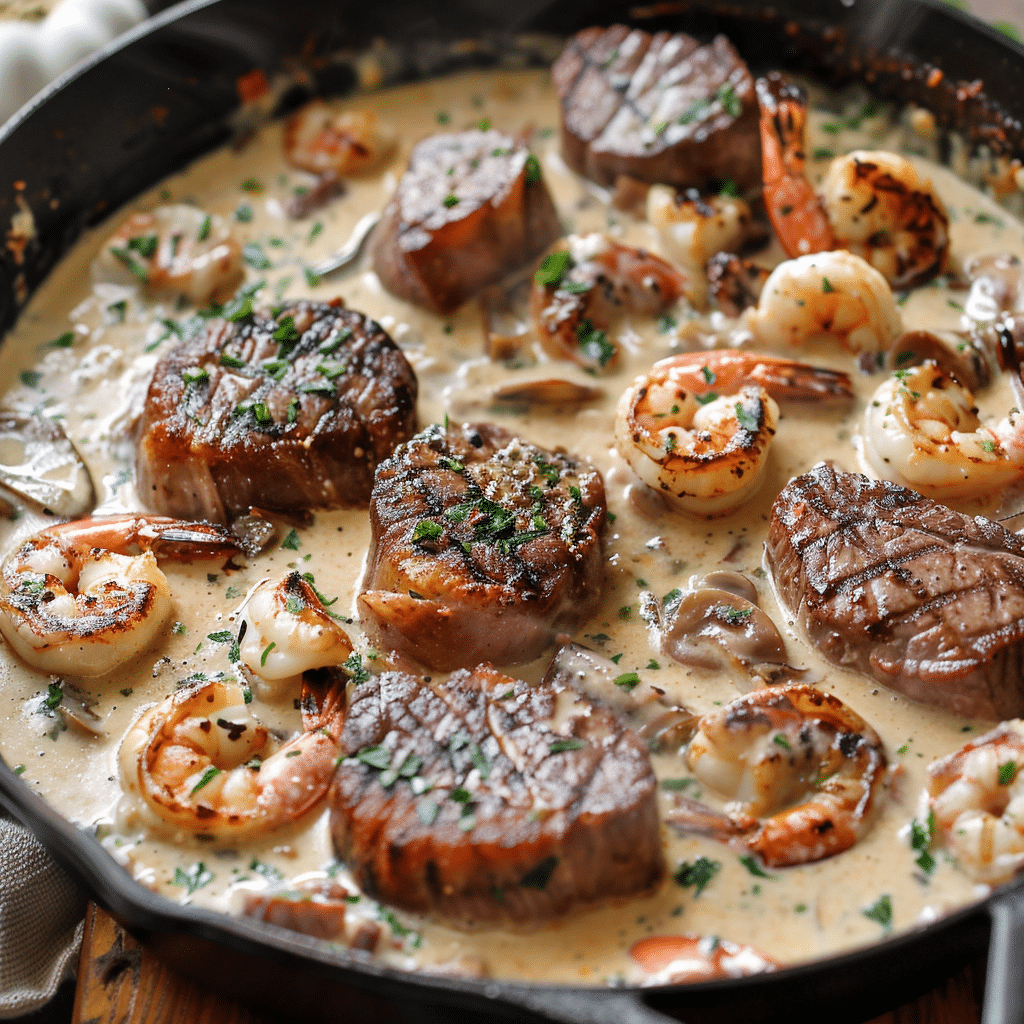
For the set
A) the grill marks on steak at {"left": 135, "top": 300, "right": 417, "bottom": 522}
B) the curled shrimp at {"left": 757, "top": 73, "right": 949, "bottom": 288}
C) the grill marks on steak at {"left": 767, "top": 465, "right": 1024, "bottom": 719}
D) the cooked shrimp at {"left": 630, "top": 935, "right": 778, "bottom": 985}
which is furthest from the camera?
the curled shrimp at {"left": 757, "top": 73, "right": 949, "bottom": 288}

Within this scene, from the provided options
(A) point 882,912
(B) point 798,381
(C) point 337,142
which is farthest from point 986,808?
(C) point 337,142

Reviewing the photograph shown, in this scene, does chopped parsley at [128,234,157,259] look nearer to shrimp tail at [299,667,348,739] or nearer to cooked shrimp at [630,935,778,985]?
shrimp tail at [299,667,348,739]

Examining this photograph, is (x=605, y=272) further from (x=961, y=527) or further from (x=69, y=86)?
(x=69, y=86)

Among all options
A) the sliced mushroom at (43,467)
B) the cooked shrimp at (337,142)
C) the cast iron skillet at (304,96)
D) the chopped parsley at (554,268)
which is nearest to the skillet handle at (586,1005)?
the cast iron skillet at (304,96)

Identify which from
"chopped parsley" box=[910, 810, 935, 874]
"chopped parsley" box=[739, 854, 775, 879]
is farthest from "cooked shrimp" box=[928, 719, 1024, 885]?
"chopped parsley" box=[739, 854, 775, 879]

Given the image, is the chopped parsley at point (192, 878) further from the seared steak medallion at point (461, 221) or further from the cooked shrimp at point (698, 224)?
the cooked shrimp at point (698, 224)
